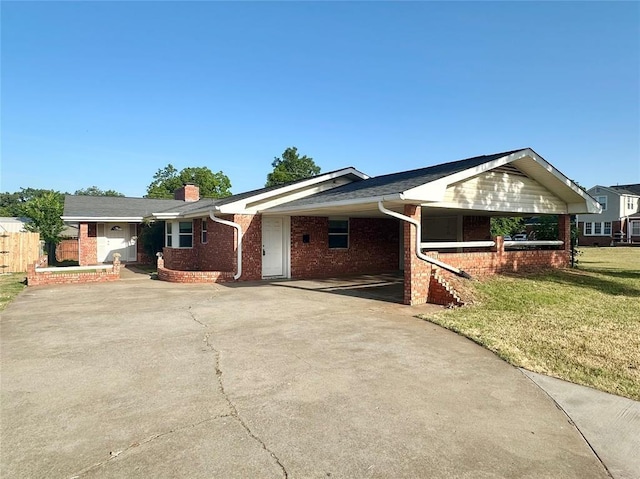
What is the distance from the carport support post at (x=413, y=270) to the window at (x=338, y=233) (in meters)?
6.05

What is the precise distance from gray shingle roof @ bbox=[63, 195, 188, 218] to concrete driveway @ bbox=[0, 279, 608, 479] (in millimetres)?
14309

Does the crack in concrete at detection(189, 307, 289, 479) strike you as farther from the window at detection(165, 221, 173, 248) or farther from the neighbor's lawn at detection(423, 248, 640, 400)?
the window at detection(165, 221, 173, 248)

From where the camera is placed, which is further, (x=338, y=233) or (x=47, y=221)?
(x=47, y=221)

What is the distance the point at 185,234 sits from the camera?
17891 mm

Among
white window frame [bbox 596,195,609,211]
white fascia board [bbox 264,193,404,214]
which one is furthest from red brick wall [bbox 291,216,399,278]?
white window frame [bbox 596,195,609,211]

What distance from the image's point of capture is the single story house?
9852 mm

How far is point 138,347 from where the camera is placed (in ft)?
20.2

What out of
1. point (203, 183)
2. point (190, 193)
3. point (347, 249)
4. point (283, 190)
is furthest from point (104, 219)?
point (203, 183)

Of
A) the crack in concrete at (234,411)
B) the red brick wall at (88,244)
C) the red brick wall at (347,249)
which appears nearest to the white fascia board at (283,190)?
the red brick wall at (347,249)

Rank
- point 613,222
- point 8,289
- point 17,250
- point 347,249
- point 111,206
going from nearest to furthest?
point 8,289
point 347,249
point 17,250
point 111,206
point 613,222

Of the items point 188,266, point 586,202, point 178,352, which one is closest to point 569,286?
point 586,202

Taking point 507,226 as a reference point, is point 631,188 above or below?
above

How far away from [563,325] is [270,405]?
584cm

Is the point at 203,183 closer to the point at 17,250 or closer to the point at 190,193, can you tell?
the point at 190,193
